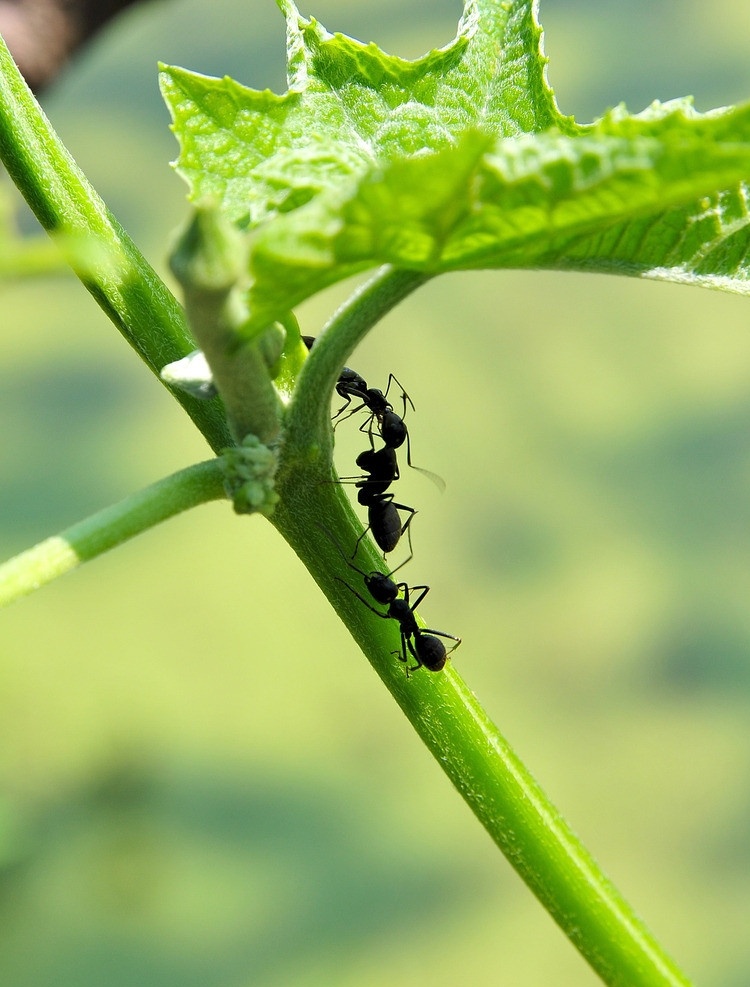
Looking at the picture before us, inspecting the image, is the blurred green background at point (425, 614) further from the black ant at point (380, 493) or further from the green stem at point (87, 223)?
the green stem at point (87, 223)

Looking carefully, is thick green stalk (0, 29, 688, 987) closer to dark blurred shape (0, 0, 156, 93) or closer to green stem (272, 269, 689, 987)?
green stem (272, 269, 689, 987)

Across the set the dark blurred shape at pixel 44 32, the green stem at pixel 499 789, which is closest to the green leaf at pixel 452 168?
the green stem at pixel 499 789

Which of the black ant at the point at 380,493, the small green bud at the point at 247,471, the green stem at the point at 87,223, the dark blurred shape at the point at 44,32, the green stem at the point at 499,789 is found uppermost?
the dark blurred shape at the point at 44,32

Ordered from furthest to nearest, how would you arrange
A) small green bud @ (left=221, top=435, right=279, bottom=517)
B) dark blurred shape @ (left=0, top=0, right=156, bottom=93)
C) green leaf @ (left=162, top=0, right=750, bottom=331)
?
1. dark blurred shape @ (left=0, top=0, right=156, bottom=93)
2. small green bud @ (left=221, top=435, right=279, bottom=517)
3. green leaf @ (left=162, top=0, right=750, bottom=331)

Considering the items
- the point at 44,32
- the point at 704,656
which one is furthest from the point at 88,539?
the point at 704,656

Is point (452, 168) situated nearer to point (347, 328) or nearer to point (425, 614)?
point (347, 328)

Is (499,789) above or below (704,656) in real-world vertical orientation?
below

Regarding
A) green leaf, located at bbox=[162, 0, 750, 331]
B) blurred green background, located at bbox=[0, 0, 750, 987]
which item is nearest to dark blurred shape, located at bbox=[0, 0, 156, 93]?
green leaf, located at bbox=[162, 0, 750, 331]
